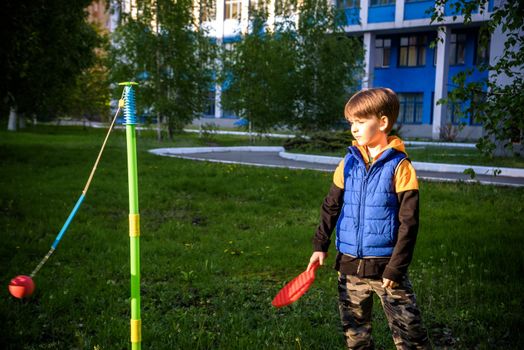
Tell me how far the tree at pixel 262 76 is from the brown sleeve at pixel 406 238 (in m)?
24.0

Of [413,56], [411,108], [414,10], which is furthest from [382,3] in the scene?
[411,108]

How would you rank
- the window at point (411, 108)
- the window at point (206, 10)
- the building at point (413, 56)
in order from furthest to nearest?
the window at point (411, 108)
the building at point (413, 56)
the window at point (206, 10)

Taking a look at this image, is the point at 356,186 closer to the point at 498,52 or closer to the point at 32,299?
the point at 32,299

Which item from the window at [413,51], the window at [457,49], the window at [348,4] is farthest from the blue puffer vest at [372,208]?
the window at [413,51]

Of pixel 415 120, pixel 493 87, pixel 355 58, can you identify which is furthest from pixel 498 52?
pixel 415 120

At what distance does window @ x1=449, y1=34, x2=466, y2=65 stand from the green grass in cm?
2956

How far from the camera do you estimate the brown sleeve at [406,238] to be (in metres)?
3.06

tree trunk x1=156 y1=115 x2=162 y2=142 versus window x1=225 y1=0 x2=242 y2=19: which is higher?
window x1=225 y1=0 x2=242 y2=19

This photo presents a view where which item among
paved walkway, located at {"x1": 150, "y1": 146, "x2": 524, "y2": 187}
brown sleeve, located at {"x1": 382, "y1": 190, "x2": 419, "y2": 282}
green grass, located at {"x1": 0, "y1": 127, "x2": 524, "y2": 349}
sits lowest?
green grass, located at {"x1": 0, "y1": 127, "x2": 524, "y2": 349}

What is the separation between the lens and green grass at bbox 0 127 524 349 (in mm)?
4316

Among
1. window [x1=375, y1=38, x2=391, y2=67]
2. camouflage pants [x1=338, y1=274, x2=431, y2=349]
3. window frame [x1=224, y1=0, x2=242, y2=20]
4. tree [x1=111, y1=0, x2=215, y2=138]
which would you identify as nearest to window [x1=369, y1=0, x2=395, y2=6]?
window [x1=375, y1=38, x2=391, y2=67]

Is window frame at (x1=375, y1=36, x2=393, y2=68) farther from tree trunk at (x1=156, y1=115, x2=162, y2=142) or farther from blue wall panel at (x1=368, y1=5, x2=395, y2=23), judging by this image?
tree trunk at (x1=156, y1=115, x2=162, y2=142)

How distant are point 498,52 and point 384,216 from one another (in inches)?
694

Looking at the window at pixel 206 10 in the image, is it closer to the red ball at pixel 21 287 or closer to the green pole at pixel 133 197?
the green pole at pixel 133 197
